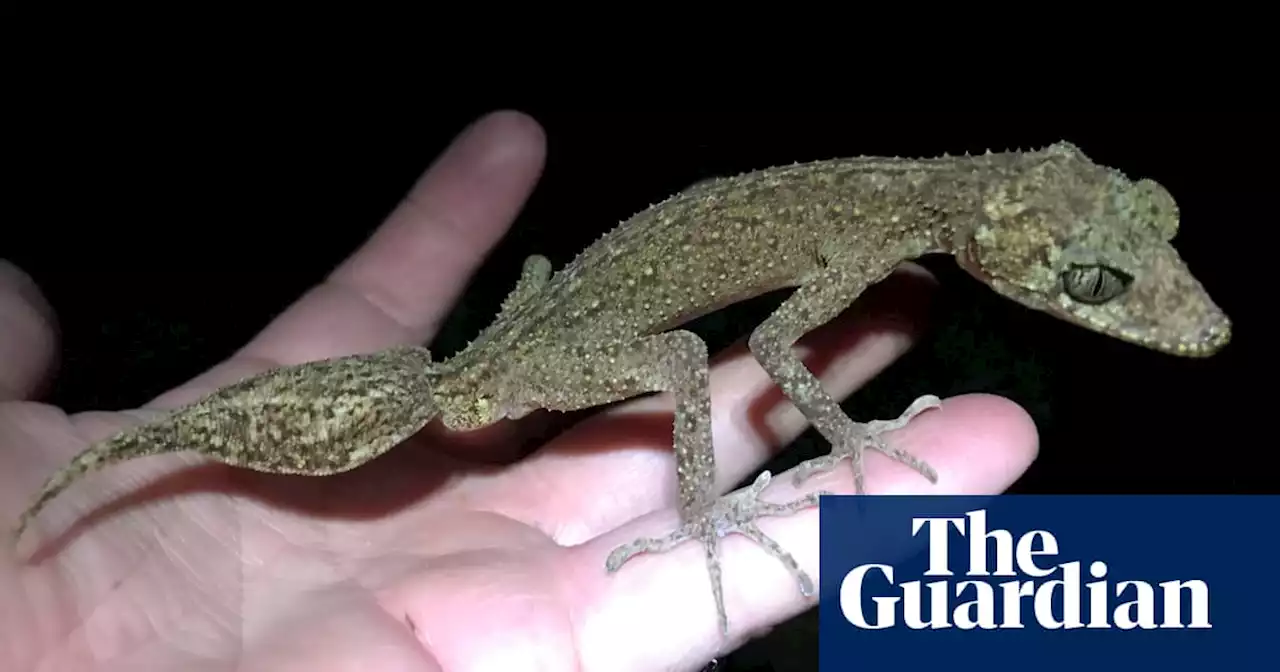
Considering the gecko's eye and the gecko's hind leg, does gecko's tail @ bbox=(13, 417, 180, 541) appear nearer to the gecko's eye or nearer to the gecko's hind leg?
the gecko's hind leg

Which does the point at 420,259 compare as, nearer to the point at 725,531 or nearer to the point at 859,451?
the point at 725,531

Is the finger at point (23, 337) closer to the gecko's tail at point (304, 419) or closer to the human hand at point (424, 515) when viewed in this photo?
the human hand at point (424, 515)

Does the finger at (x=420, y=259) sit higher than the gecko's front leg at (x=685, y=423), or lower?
higher

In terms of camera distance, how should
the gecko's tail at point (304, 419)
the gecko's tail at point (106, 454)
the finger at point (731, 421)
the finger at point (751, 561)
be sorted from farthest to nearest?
the finger at point (731, 421)
the finger at point (751, 561)
the gecko's tail at point (304, 419)
the gecko's tail at point (106, 454)

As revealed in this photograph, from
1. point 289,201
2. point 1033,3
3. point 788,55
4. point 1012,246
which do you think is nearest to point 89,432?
point 289,201

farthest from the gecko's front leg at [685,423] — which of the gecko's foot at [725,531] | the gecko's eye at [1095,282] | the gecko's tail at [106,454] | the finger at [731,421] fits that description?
the gecko's tail at [106,454]

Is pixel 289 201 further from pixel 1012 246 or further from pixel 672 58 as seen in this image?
pixel 1012 246

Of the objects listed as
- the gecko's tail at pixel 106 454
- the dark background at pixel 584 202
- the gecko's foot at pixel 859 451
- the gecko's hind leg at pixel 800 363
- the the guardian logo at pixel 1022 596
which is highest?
the dark background at pixel 584 202

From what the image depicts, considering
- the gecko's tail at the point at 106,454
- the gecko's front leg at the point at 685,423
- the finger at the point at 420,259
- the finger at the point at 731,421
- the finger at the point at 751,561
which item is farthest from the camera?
the finger at the point at 420,259
